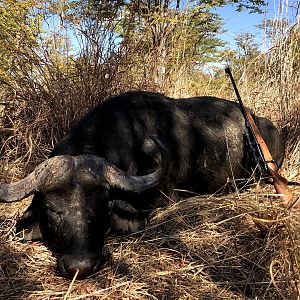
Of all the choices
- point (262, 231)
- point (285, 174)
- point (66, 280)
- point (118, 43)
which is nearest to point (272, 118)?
point (285, 174)

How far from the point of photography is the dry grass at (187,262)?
2.10m

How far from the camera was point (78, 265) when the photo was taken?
2.26m

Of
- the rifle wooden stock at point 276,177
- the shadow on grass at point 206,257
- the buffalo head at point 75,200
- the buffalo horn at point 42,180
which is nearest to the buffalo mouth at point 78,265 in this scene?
the buffalo head at point 75,200

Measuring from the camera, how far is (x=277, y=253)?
2.32 m

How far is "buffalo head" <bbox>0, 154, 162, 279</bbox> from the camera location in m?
2.37

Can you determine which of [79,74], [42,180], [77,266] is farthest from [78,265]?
[79,74]

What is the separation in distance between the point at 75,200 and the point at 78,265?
420mm

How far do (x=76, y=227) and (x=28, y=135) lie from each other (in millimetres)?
2375

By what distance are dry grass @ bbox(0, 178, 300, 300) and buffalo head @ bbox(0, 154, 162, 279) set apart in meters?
0.12

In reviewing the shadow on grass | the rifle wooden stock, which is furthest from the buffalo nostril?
the rifle wooden stock

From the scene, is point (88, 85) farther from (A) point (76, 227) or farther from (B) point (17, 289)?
(B) point (17, 289)

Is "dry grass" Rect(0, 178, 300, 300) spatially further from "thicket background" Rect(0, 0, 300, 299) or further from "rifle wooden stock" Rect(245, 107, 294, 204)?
"thicket background" Rect(0, 0, 300, 299)

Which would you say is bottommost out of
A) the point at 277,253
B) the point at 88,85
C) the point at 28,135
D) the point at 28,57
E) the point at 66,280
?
the point at 66,280

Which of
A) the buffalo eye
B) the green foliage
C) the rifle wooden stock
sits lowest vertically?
the buffalo eye
